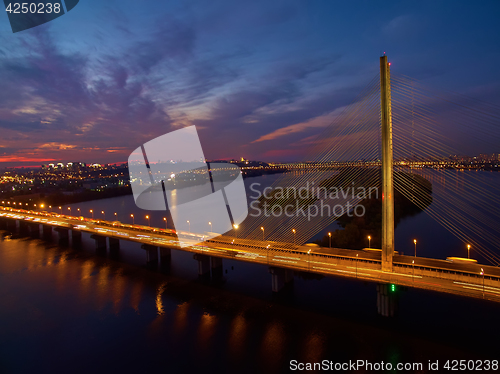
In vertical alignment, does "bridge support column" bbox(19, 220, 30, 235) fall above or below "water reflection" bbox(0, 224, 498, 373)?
above

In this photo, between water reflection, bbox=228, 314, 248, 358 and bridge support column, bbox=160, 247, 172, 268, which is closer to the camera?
water reflection, bbox=228, 314, 248, 358

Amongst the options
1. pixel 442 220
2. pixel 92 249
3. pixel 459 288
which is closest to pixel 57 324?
pixel 92 249

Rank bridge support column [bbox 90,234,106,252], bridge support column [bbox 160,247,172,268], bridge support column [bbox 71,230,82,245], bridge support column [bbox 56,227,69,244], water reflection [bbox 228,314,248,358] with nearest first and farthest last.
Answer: water reflection [bbox 228,314,248,358], bridge support column [bbox 160,247,172,268], bridge support column [bbox 90,234,106,252], bridge support column [bbox 71,230,82,245], bridge support column [bbox 56,227,69,244]

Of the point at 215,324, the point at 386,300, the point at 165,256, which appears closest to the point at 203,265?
the point at 165,256

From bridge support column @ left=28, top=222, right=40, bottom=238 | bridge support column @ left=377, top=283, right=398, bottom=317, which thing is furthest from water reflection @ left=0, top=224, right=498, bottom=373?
bridge support column @ left=28, top=222, right=40, bottom=238

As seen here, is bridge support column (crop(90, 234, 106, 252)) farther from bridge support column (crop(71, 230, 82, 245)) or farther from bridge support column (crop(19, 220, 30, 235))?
bridge support column (crop(19, 220, 30, 235))

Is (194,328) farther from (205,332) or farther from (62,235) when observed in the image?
(62,235)
